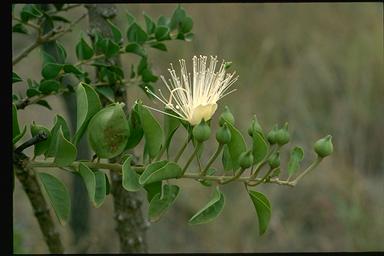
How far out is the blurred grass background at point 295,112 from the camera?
3.23 m

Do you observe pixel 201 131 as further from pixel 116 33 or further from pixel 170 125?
pixel 116 33

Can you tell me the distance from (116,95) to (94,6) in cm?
17

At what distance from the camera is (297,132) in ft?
11.3

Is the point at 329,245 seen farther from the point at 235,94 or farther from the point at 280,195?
the point at 235,94

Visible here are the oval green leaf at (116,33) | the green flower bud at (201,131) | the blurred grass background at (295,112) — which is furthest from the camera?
the blurred grass background at (295,112)

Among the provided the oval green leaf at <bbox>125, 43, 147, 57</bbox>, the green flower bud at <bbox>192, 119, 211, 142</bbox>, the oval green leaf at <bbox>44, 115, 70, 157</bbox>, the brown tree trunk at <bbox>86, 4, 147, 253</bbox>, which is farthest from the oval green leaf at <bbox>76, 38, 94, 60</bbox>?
the green flower bud at <bbox>192, 119, 211, 142</bbox>

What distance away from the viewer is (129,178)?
2.79 feet

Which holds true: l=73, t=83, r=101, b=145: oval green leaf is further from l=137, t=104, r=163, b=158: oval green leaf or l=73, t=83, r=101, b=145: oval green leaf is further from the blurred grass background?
the blurred grass background

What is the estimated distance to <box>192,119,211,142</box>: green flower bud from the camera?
823 mm

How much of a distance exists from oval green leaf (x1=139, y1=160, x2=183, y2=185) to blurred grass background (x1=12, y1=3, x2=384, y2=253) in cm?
201

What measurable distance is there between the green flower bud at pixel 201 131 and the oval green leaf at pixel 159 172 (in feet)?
0.13

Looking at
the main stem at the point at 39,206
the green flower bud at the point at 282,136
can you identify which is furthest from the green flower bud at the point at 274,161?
the main stem at the point at 39,206

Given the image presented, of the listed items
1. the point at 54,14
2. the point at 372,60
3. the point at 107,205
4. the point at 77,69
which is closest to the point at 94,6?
the point at 54,14

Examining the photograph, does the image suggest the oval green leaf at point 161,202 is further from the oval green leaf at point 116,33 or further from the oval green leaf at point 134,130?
the oval green leaf at point 116,33
